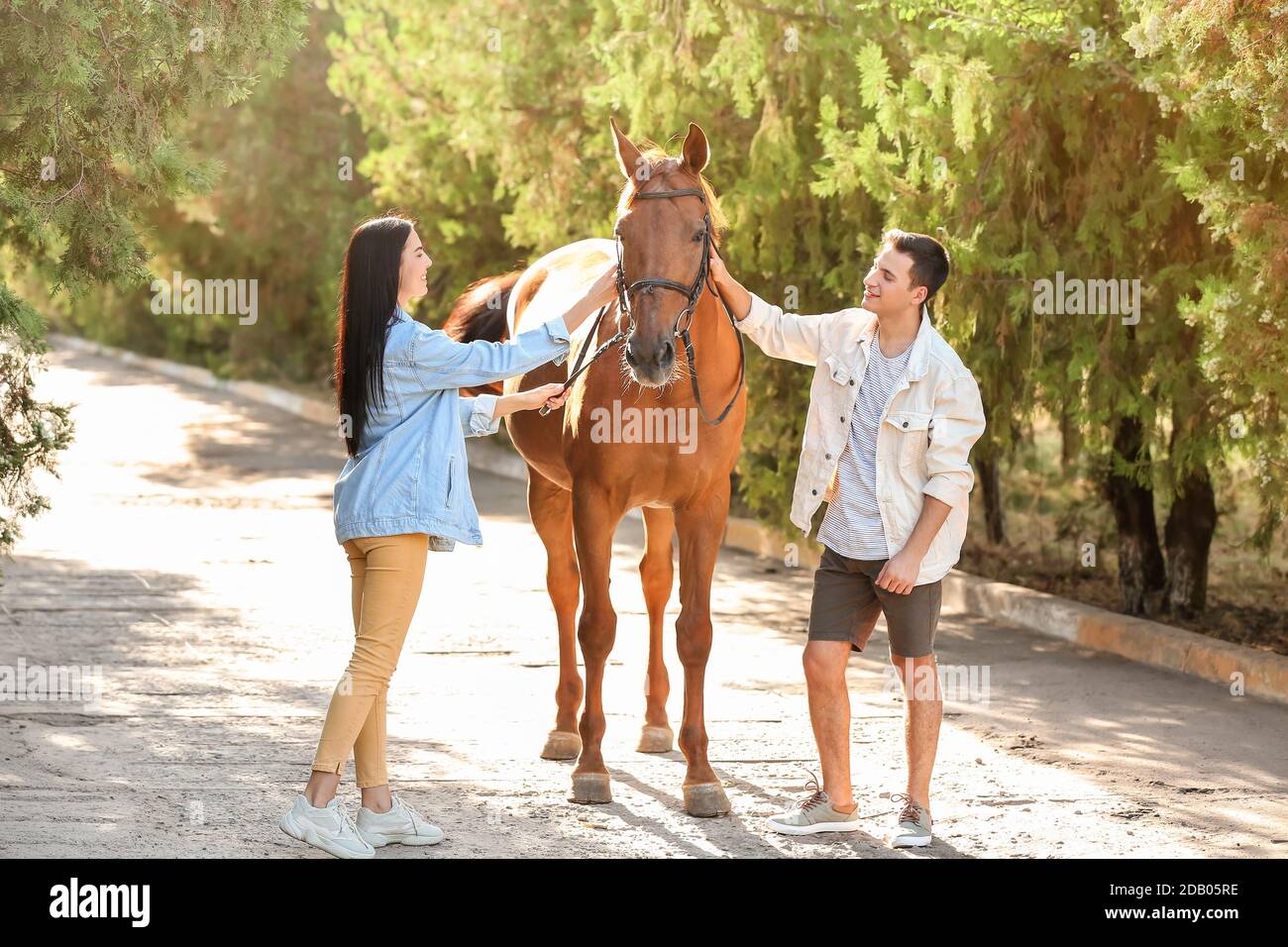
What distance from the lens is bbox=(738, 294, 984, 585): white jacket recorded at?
18.5 feet

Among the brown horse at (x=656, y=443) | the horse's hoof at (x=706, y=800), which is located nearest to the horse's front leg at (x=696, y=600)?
the brown horse at (x=656, y=443)

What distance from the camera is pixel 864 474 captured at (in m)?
5.79

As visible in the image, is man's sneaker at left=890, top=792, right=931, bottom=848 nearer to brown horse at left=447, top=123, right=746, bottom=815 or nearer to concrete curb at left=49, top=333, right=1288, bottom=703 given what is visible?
brown horse at left=447, top=123, right=746, bottom=815

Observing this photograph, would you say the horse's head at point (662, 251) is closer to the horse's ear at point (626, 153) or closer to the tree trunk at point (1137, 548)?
the horse's ear at point (626, 153)

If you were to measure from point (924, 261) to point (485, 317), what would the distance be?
3.57 meters

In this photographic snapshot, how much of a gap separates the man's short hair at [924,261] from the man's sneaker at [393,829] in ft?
8.27

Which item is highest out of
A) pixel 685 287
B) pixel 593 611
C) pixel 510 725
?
pixel 685 287

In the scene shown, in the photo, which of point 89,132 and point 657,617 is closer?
point 89,132

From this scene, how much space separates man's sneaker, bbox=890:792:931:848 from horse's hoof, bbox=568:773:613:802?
1.17 m

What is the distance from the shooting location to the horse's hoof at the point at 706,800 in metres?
6.11

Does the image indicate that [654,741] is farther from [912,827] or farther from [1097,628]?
[1097,628]
